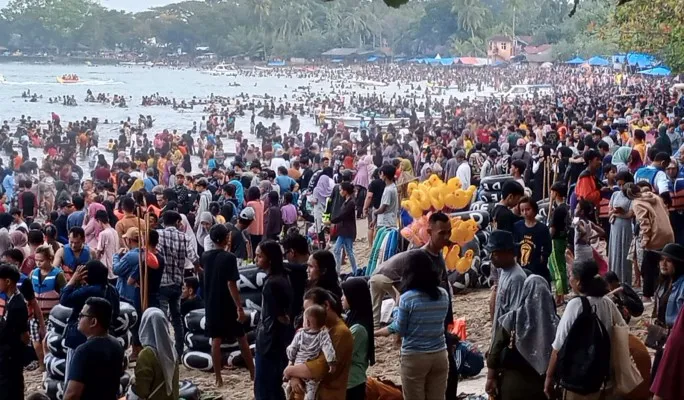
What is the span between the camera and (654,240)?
8.57 metres

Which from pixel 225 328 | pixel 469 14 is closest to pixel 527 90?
pixel 469 14

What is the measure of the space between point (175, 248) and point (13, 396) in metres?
2.33

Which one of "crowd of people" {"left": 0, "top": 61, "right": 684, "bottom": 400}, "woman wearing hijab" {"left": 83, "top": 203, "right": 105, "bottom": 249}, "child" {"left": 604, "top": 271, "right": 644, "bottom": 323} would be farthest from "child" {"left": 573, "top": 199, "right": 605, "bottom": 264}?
"woman wearing hijab" {"left": 83, "top": 203, "right": 105, "bottom": 249}

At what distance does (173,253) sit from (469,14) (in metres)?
86.3

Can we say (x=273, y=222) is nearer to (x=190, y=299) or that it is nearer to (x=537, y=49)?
(x=190, y=299)

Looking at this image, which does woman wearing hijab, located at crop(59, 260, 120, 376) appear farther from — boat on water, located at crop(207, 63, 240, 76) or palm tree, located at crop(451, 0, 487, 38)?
boat on water, located at crop(207, 63, 240, 76)

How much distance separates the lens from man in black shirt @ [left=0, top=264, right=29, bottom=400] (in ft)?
21.4

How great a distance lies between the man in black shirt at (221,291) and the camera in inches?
297

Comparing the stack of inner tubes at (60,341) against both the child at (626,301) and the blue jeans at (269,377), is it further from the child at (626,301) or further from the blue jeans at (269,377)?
the child at (626,301)

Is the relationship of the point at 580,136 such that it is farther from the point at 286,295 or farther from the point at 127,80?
the point at 127,80

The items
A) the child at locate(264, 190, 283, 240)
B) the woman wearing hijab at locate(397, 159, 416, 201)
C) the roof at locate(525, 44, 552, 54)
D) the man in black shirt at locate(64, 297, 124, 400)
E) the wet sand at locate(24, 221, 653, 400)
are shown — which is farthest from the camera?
the roof at locate(525, 44, 552, 54)

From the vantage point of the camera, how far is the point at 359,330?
5.82m

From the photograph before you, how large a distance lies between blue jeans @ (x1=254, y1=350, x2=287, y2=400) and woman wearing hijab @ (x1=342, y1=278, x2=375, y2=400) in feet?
2.82

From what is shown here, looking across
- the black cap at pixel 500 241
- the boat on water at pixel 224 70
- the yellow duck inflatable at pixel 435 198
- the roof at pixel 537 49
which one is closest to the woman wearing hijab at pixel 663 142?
the yellow duck inflatable at pixel 435 198
